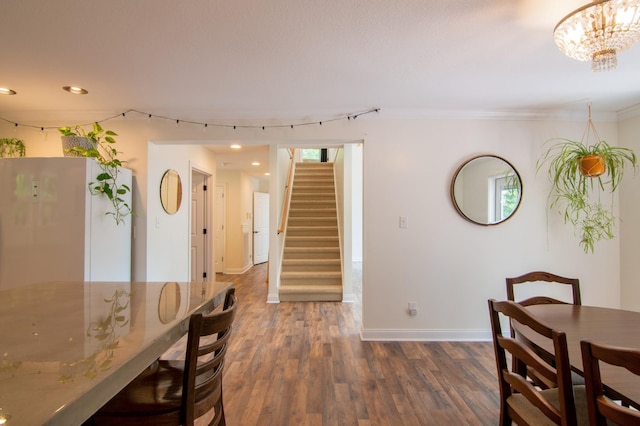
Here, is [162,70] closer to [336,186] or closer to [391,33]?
[391,33]

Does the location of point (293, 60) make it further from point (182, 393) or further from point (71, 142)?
point (71, 142)

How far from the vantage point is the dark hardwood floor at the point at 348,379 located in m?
1.83

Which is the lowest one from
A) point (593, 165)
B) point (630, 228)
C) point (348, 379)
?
point (348, 379)

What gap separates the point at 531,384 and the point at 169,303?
1.44m

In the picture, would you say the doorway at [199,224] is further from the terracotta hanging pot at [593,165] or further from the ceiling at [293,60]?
the terracotta hanging pot at [593,165]

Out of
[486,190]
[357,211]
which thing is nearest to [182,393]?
[486,190]

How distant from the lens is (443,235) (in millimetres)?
2930

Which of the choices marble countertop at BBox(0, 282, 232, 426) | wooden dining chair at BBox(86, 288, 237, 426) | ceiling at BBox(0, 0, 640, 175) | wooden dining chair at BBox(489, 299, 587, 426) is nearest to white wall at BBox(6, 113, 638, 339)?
ceiling at BBox(0, 0, 640, 175)

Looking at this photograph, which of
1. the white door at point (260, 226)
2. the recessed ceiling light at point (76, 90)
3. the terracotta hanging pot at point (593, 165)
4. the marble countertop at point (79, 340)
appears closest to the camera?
the marble countertop at point (79, 340)

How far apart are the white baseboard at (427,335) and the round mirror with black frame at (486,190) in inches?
42.7

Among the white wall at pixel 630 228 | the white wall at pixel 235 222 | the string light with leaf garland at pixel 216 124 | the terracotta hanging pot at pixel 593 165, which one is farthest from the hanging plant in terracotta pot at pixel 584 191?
the white wall at pixel 235 222

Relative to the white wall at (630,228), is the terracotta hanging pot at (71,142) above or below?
above

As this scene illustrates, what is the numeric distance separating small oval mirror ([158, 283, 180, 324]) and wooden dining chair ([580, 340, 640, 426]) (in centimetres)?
127

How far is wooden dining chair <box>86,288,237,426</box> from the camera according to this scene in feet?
2.96
